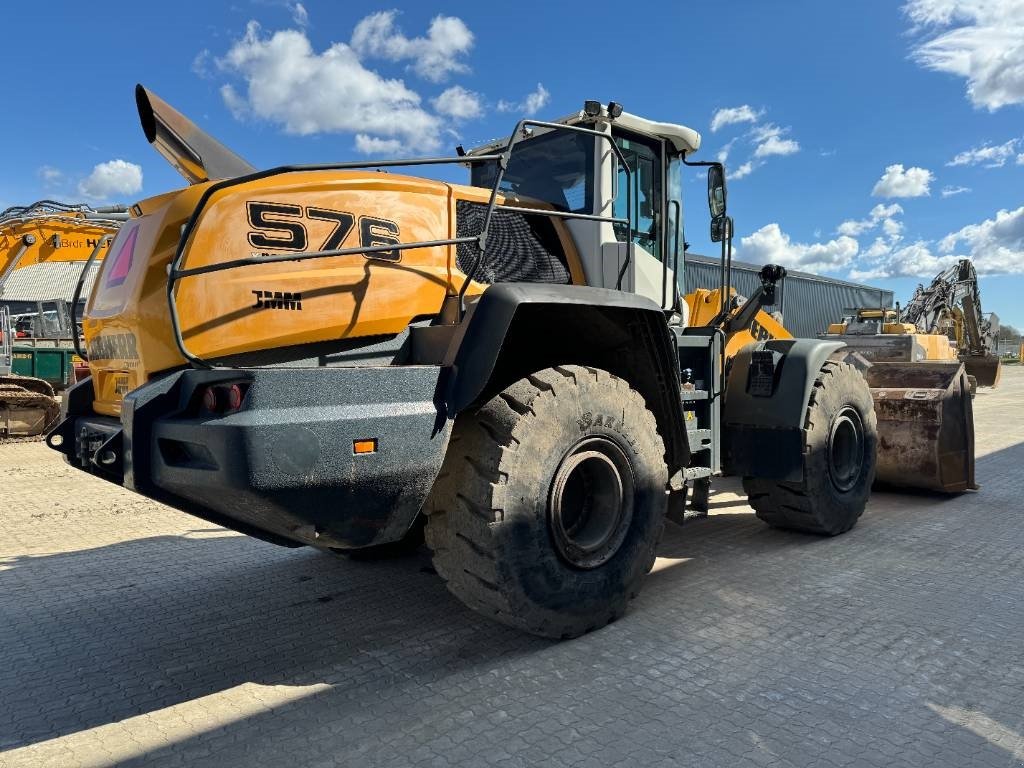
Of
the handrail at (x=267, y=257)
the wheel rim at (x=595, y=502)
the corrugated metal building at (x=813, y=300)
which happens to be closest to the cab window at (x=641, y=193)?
the handrail at (x=267, y=257)

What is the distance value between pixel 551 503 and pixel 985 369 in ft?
79.4

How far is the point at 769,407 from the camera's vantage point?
200 inches

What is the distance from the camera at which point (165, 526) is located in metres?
6.16

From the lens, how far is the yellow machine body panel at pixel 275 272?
3.04 metres

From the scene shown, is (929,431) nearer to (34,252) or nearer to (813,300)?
(34,252)

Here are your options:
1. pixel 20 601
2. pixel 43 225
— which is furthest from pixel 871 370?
pixel 43 225

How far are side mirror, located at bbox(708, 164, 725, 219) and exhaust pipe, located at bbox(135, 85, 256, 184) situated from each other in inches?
117

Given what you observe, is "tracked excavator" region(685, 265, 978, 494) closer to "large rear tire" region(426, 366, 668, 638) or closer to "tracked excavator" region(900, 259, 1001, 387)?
"large rear tire" region(426, 366, 668, 638)

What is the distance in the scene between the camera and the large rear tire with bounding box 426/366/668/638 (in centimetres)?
322

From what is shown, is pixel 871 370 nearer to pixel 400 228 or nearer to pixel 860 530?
pixel 860 530

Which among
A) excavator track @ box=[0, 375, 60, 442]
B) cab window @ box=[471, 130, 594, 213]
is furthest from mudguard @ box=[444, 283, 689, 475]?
excavator track @ box=[0, 375, 60, 442]

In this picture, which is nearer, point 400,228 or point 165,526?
point 400,228

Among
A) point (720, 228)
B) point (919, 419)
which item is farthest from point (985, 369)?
point (720, 228)

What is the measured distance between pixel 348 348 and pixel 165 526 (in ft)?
12.6
